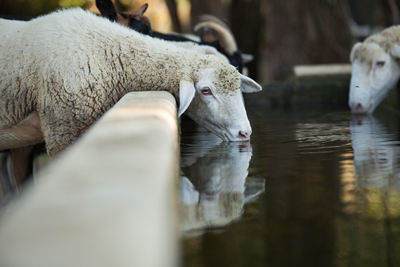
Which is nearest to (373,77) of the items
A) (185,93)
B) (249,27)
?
(185,93)

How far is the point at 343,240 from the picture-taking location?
219cm

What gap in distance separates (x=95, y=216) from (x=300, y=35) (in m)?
13.2

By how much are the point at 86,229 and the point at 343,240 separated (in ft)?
4.38

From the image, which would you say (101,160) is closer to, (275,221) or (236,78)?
(275,221)

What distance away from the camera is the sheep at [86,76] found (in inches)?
151

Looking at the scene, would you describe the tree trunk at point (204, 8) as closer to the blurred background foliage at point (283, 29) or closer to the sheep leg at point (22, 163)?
the blurred background foliage at point (283, 29)

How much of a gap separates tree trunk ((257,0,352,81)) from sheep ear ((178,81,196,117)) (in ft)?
31.3

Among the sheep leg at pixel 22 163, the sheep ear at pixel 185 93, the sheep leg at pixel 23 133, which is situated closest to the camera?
the sheep ear at pixel 185 93

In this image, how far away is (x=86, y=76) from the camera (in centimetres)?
385

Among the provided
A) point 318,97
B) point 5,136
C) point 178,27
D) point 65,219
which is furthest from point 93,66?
point 178,27

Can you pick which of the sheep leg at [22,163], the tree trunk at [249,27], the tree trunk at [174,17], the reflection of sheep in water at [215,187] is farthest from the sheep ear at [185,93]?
the tree trunk at [174,17]

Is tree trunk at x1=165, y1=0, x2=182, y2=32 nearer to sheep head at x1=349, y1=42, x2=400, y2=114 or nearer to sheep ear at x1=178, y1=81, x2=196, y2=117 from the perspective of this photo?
sheep head at x1=349, y1=42, x2=400, y2=114

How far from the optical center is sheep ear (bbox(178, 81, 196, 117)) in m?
3.99

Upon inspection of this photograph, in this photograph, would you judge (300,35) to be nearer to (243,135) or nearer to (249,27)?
(249,27)
